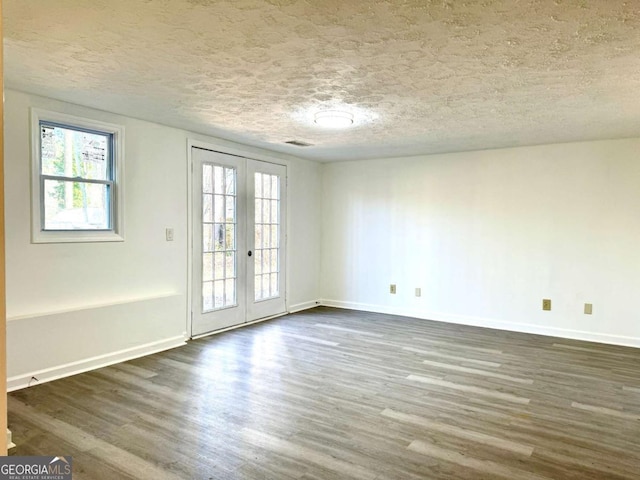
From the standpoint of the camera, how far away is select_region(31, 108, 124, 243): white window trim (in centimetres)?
338

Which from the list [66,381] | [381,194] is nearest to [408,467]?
[66,381]

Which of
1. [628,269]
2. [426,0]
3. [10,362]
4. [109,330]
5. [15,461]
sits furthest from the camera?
[628,269]

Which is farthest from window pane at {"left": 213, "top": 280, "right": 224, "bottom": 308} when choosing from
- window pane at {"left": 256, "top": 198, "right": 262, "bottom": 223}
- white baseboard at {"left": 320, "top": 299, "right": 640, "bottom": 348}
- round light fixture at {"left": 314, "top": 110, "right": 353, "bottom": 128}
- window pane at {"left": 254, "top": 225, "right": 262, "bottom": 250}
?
round light fixture at {"left": 314, "top": 110, "right": 353, "bottom": 128}

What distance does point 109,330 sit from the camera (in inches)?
152

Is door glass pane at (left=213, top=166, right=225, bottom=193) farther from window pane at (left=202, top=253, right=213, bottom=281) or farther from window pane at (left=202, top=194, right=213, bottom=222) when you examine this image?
window pane at (left=202, top=253, right=213, bottom=281)

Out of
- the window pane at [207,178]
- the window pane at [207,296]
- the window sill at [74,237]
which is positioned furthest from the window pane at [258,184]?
the window sill at [74,237]

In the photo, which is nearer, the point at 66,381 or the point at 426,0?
the point at 426,0

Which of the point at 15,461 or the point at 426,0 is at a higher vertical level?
the point at 426,0

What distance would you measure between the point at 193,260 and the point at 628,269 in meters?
4.65

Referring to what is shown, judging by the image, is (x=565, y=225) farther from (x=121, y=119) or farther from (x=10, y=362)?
(x=10, y=362)

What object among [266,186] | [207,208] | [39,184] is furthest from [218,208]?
[39,184]

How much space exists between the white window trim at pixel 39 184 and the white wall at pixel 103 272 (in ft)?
0.15

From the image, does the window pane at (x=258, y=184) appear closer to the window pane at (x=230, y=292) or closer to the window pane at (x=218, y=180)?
the window pane at (x=218, y=180)

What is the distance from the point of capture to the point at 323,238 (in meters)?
6.75
